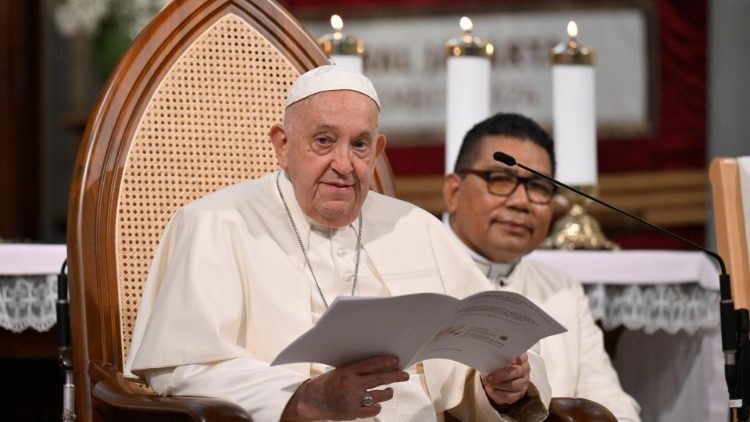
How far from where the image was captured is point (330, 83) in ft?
10.0

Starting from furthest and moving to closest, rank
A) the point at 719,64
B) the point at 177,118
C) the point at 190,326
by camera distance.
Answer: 1. the point at 719,64
2. the point at 177,118
3. the point at 190,326

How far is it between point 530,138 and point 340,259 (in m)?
0.92

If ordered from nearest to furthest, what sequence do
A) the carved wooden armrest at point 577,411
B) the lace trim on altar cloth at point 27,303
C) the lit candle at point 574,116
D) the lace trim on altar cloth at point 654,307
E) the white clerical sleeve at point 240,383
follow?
the white clerical sleeve at point 240,383 < the carved wooden armrest at point 577,411 < the lace trim on altar cloth at point 27,303 < the lace trim on altar cloth at point 654,307 < the lit candle at point 574,116

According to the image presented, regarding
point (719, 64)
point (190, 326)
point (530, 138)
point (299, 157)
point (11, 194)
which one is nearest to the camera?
point (190, 326)

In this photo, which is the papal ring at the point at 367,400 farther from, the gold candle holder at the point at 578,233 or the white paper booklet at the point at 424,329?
the gold candle holder at the point at 578,233

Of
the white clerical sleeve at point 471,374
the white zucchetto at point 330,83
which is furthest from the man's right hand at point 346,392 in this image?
the white zucchetto at point 330,83

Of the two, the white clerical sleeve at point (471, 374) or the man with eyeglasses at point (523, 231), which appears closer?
the white clerical sleeve at point (471, 374)

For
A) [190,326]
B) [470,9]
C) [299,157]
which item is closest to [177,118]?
[299,157]

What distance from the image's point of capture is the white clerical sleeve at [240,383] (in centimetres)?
272

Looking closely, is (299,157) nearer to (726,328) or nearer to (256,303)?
(256,303)

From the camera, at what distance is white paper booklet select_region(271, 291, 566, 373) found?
2.48 meters

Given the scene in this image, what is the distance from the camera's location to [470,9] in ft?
24.9

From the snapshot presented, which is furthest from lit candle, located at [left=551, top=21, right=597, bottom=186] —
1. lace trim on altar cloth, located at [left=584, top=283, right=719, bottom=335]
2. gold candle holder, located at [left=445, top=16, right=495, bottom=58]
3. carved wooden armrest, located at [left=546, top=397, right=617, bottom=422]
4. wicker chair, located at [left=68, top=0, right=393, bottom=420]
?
carved wooden armrest, located at [left=546, top=397, right=617, bottom=422]

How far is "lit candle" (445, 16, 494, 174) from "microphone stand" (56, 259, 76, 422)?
1.66m
